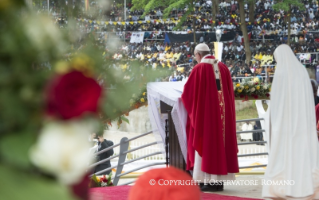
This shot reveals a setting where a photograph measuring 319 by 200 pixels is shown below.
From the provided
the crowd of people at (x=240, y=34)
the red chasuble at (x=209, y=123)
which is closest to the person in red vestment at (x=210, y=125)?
the red chasuble at (x=209, y=123)

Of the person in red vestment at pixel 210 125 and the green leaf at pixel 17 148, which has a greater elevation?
the green leaf at pixel 17 148

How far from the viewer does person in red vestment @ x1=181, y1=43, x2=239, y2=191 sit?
5684mm

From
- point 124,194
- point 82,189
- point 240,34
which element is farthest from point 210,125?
point 240,34

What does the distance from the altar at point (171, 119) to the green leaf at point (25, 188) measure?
4.97 metres

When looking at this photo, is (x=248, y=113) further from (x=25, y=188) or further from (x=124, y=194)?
(x=25, y=188)

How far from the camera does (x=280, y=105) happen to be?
16.2ft

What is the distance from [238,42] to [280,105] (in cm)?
2618

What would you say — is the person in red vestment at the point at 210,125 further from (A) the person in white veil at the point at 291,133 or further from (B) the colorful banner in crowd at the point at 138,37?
(B) the colorful banner in crowd at the point at 138,37

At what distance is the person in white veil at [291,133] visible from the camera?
4852 millimetres

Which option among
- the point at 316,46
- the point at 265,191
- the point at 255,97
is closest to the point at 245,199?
the point at 265,191

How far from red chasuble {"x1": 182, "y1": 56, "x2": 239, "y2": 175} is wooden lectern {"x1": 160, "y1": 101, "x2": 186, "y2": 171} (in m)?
0.21

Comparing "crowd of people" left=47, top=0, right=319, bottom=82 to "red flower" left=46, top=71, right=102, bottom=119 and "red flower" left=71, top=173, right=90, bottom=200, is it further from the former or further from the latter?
"red flower" left=46, top=71, right=102, bottom=119

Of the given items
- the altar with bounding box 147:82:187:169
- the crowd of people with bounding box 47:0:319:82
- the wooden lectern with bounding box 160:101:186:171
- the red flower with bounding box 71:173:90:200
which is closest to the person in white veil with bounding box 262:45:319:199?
the altar with bounding box 147:82:187:169

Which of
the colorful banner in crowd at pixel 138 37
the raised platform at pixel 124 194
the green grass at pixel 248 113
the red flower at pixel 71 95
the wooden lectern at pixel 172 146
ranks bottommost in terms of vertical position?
the green grass at pixel 248 113
